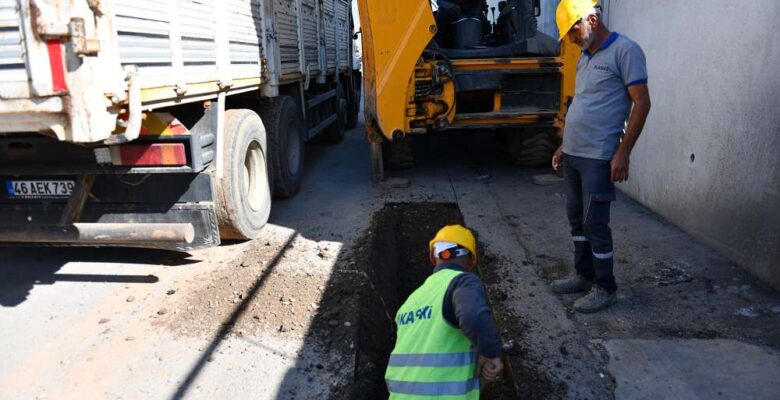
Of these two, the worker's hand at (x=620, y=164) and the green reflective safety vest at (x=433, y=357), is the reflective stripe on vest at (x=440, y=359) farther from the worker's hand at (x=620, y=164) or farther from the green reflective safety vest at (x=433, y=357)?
the worker's hand at (x=620, y=164)

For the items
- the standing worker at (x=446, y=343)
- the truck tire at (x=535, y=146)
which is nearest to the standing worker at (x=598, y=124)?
the standing worker at (x=446, y=343)

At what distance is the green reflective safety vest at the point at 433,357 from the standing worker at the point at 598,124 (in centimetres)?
159

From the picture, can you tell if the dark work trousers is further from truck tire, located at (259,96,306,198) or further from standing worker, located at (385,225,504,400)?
truck tire, located at (259,96,306,198)

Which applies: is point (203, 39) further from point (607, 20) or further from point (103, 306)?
point (607, 20)

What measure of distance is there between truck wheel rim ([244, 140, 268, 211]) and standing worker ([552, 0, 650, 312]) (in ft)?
9.57

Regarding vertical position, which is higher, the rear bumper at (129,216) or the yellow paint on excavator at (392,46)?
the yellow paint on excavator at (392,46)

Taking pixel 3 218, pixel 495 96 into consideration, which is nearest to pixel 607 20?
pixel 495 96

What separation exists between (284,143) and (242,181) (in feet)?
4.93

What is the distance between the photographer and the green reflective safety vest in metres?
2.17

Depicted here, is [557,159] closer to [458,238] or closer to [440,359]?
[458,238]

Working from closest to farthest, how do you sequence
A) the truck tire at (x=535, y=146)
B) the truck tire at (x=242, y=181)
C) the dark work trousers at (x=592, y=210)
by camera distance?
the dark work trousers at (x=592, y=210)
the truck tire at (x=242, y=181)
the truck tire at (x=535, y=146)

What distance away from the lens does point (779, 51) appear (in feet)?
12.6

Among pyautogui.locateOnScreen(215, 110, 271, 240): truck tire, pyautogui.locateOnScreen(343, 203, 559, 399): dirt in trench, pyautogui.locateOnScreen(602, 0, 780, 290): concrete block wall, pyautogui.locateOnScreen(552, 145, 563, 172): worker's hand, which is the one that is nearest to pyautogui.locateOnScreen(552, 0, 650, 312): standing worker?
pyautogui.locateOnScreen(552, 145, 563, 172): worker's hand

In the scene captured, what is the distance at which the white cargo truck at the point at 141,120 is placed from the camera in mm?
2756
